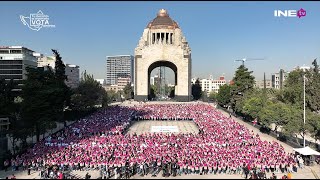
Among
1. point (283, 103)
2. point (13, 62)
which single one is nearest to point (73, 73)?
point (13, 62)

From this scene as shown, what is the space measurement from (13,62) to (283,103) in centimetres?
6154

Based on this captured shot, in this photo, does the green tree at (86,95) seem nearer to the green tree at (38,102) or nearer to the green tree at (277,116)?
the green tree at (38,102)

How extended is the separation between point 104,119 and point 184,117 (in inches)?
532

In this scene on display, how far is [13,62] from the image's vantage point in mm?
84750

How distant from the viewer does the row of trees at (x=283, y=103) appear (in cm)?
3212

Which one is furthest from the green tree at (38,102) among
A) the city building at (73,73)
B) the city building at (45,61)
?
the city building at (73,73)

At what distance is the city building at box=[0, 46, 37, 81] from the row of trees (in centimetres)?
4653

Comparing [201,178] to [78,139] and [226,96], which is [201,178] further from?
[226,96]

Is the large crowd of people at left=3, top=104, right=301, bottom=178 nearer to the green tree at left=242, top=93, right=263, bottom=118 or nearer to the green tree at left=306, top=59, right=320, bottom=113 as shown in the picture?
the green tree at left=242, top=93, right=263, bottom=118

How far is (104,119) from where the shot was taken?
47.1 m

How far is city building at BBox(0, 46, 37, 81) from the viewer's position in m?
83.9

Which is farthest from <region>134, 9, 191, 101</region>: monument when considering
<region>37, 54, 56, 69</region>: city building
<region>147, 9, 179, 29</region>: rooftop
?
<region>37, 54, 56, 69</region>: city building

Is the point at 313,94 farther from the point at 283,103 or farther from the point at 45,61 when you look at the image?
the point at 45,61

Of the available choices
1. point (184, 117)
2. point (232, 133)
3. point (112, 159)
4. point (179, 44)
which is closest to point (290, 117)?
point (232, 133)
